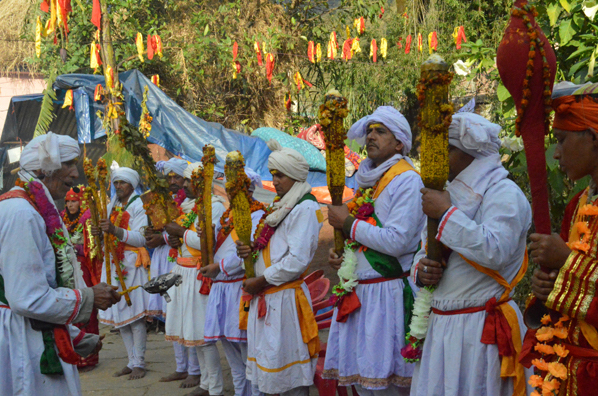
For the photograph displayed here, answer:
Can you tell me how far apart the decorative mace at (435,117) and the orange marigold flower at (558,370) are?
89cm

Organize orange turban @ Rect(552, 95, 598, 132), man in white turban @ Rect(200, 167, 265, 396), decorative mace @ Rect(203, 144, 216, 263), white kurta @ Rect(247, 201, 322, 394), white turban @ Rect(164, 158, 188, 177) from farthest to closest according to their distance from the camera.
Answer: white turban @ Rect(164, 158, 188, 177) → man in white turban @ Rect(200, 167, 265, 396) → decorative mace @ Rect(203, 144, 216, 263) → white kurta @ Rect(247, 201, 322, 394) → orange turban @ Rect(552, 95, 598, 132)

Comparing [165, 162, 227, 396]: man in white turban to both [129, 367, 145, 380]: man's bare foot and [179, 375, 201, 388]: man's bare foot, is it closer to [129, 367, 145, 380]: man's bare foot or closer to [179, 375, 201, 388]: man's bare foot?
[179, 375, 201, 388]: man's bare foot

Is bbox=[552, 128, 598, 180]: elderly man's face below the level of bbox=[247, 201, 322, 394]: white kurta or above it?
above

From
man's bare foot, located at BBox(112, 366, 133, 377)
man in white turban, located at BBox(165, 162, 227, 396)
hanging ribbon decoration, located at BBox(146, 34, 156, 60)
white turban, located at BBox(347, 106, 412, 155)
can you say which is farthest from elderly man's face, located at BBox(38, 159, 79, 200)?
hanging ribbon decoration, located at BBox(146, 34, 156, 60)

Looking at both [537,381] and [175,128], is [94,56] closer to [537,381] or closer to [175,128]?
[175,128]

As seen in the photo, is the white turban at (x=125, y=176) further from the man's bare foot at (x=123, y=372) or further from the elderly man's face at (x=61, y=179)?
the elderly man's face at (x=61, y=179)

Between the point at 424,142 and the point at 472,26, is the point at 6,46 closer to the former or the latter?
the point at 472,26

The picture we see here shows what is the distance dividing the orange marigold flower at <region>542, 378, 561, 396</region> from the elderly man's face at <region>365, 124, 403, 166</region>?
193cm

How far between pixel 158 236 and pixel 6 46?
34.2 ft

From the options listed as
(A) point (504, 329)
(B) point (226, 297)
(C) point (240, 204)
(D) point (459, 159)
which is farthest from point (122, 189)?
(A) point (504, 329)

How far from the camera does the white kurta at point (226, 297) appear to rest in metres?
5.17

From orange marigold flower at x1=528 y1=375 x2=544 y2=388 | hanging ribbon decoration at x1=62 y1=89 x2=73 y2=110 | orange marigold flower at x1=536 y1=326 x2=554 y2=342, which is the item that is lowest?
orange marigold flower at x1=528 y1=375 x2=544 y2=388

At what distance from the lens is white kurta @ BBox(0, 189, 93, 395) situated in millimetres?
2951

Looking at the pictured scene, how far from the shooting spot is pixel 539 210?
2059 millimetres
